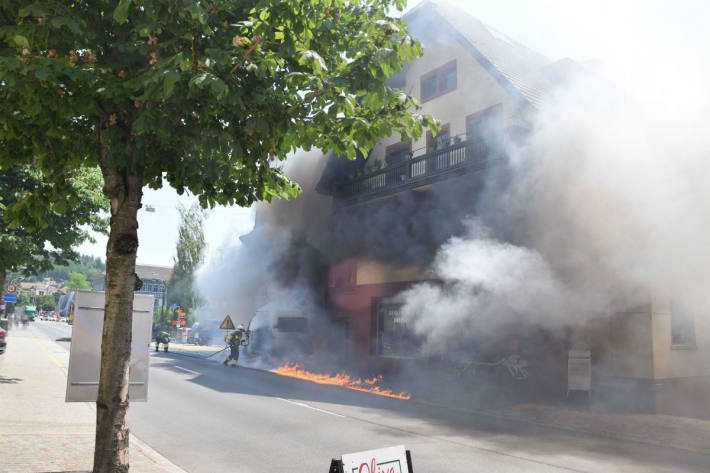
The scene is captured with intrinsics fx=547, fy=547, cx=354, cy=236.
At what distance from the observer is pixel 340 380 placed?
681 inches

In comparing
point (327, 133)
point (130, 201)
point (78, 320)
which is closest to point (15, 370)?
point (78, 320)

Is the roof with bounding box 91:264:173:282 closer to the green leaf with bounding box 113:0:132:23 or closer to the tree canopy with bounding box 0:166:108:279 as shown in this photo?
the tree canopy with bounding box 0:166:108:279

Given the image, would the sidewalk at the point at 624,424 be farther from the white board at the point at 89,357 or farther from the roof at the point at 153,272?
the roof at the point at 153,272

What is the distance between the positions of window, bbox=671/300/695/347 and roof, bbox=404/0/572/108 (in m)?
6.04

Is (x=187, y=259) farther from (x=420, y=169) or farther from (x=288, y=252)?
(x=420, y=169)

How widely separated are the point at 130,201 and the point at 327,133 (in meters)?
1.88

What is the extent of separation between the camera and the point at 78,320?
596cm

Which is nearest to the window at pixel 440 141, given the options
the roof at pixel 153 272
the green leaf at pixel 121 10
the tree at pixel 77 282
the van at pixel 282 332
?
the van at pixel 282 332

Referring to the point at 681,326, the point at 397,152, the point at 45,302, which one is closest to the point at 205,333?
the point at 397,152

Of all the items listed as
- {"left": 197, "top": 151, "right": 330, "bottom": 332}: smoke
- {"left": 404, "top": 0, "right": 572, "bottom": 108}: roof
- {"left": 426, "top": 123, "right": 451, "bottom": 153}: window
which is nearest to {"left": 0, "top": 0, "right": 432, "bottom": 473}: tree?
{"left": 404, "top": 0, "right": 572, "bottom": 108}: roof

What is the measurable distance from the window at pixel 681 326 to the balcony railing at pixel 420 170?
5.61 m

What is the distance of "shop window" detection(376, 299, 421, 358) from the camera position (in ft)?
55.6

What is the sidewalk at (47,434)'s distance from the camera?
5773 millimetres

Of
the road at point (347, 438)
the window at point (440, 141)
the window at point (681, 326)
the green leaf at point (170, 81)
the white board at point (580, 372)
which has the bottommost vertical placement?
the road at point (347, 438)
